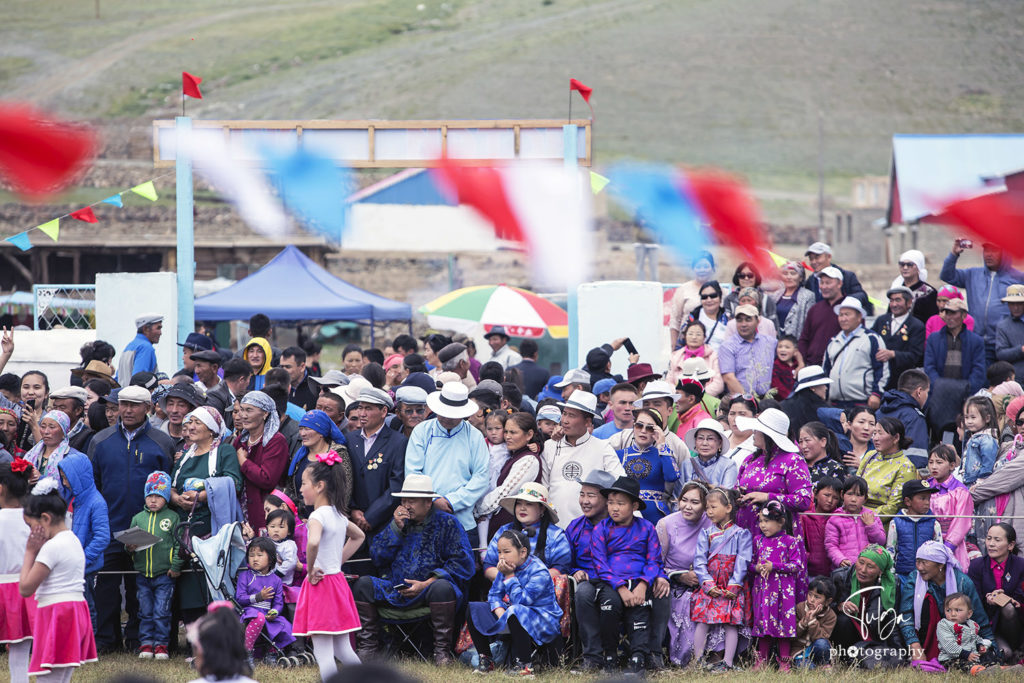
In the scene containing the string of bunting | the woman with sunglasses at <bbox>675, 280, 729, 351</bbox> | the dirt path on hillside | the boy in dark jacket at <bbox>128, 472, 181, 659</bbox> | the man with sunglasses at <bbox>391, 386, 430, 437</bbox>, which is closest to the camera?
the boy in dark jacket at <bbox>128, 472, 181, 659</bbox>

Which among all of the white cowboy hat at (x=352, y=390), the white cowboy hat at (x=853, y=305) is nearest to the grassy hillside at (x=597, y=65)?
the white cowboy hat at (x=853, y=305)

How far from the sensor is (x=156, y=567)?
303 inches

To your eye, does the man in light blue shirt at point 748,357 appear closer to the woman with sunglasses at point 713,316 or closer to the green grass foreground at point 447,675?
the woman with sunglasses at point 713,316

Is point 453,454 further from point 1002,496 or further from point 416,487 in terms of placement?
point 1002,496

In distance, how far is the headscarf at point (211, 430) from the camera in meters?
7.81

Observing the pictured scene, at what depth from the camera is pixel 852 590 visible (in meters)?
7.45

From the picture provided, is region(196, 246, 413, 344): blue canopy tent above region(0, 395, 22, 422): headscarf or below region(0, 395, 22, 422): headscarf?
above

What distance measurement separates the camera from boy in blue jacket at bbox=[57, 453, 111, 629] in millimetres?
7395

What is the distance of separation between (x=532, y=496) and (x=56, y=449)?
3.30m

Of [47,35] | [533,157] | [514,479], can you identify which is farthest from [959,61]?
[514,479]

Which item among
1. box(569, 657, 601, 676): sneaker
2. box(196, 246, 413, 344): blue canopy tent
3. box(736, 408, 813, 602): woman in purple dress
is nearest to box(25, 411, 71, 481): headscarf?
box(569, 657, 601, 676): sneaker

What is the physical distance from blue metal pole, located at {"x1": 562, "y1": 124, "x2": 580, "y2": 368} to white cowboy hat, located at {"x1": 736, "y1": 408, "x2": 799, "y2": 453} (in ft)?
14.8

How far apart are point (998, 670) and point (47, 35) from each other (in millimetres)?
80087
